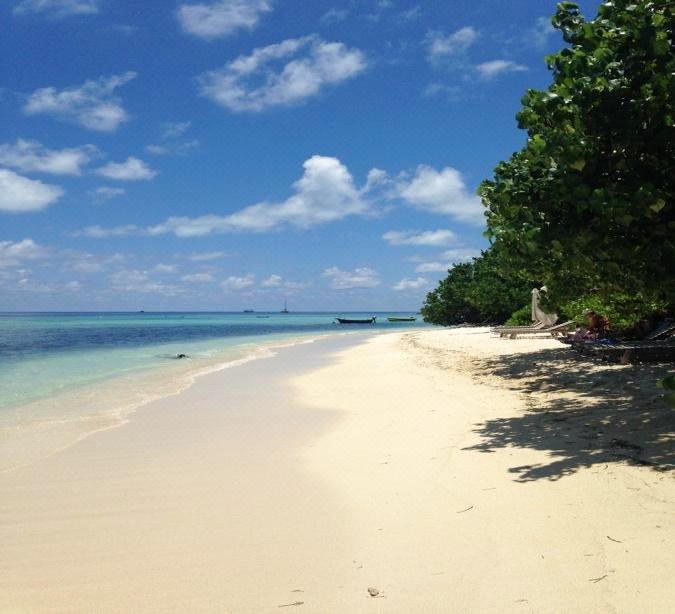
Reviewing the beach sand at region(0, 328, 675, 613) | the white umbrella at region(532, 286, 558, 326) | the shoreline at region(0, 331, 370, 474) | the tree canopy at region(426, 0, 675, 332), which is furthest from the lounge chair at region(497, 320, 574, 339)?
the tree canopy at region(426, 0, 675, 332)

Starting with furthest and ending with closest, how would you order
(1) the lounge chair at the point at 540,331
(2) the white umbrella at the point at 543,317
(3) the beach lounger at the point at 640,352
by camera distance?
(2) the white umbrella at the point at 543,317 → (1) the lounge chair at the point at 540,331 → (3) the beach lounger at the point at 640,352

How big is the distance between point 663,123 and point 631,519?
15.4 feet

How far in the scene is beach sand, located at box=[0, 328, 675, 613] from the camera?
13.4 feet

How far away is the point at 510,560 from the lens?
4.46m

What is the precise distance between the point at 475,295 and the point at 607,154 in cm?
4436

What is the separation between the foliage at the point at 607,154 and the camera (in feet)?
21.1

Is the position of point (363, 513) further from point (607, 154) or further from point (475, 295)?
point (475, 295)

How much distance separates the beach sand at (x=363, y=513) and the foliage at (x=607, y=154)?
8.61 feet

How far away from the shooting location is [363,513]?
5727mm

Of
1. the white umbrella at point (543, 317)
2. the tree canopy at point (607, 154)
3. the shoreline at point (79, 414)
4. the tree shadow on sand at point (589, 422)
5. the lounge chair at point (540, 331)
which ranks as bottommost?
the shoreline at point (79, 414)

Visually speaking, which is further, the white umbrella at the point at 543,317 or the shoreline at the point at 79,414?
the white umbrella at the point at 543,317

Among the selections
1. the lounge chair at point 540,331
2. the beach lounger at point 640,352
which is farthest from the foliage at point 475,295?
the beach lounger at point 640,352

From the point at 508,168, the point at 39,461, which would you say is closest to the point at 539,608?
the point at 508,168

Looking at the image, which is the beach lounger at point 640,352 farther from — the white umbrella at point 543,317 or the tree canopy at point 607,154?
the white umbrella at point 543,317
